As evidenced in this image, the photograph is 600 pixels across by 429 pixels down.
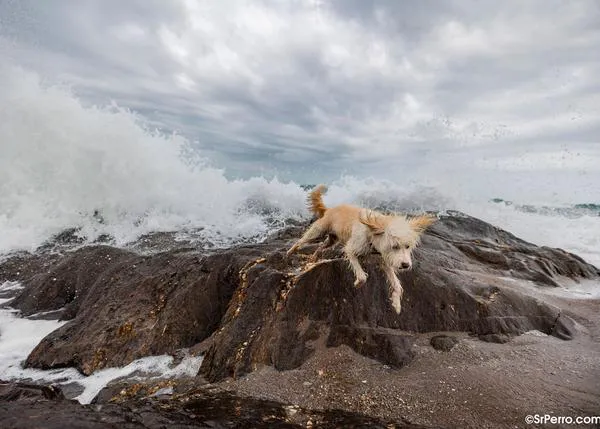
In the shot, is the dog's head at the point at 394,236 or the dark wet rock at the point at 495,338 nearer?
the dog's head at the point at 394,236

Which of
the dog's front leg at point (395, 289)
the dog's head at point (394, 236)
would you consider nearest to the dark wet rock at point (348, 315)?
the dog's front leg at point (395, 289)

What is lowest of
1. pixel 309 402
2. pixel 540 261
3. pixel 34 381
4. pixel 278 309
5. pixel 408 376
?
pixel 34 381

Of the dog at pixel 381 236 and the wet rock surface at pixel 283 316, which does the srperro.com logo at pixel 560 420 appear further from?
the dog at pixel 381 236

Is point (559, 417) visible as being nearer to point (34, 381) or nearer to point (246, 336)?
point (246, 336)

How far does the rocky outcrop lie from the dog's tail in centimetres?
107

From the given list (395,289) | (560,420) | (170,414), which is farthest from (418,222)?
(170,414)

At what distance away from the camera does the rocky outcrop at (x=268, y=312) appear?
580cm

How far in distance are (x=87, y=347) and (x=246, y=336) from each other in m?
3.47

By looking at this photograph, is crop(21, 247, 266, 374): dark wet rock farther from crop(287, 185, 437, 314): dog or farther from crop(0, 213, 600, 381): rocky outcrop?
crop(287, 185, 437, 314): dog

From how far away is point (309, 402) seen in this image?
15.3 feet

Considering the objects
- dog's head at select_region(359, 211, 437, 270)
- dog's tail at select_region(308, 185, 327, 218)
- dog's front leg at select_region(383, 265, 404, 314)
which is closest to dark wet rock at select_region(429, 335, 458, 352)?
dog's front leg at select_region(383, 265, 404, 314)

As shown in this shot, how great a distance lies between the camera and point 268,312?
6.17 metres

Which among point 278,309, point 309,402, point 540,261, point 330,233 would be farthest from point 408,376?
point 540,261

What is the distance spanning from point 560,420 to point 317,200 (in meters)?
5.79
